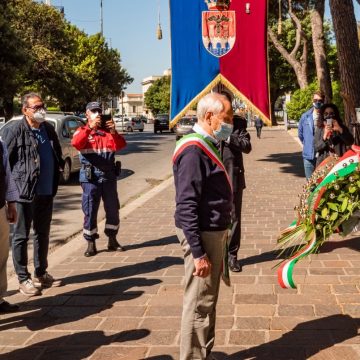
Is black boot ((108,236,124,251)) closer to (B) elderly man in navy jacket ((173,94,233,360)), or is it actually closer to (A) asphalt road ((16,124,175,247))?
(A) asphalt road ((16,124,175,247))

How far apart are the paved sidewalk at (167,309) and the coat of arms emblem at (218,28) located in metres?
2.55

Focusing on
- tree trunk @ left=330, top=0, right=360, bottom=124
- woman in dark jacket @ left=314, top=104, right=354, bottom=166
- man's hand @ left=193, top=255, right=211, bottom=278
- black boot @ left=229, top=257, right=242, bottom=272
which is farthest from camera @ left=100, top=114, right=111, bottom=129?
tree trunk @ left=330, top=0, right=360, bottom=124

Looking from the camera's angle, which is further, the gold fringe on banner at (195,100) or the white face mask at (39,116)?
the gold fringe on banner at (195,100)

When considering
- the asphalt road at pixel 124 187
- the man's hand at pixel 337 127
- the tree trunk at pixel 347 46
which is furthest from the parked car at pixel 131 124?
the man's hand at pixel 337 127

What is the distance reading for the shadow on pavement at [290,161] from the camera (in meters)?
15.9

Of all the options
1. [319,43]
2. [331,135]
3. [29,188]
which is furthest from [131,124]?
[29,188]

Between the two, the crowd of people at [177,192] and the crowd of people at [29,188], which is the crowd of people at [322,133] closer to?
the crowd of people at [177,192]

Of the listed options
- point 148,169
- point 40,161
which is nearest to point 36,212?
point 40,161

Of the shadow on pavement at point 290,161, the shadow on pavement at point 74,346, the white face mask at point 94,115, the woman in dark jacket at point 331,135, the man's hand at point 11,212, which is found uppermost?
the white face mask at point 94,115

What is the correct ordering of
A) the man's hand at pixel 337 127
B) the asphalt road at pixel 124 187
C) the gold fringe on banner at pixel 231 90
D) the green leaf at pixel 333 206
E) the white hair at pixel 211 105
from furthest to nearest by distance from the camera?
1. the asphalt road at pixel 124 187
2. the gold fringe on banner at pixel 231 90
3. the man's hand at pixel 337 127
4. the green leaf at pixel 333 206
5. the white hair at pixel 211 105

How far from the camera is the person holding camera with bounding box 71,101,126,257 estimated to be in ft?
22.0

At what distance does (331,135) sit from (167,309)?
305 cm

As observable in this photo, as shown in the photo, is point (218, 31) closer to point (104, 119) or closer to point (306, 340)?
point (104, 119)

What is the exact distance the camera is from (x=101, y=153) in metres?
6.77
